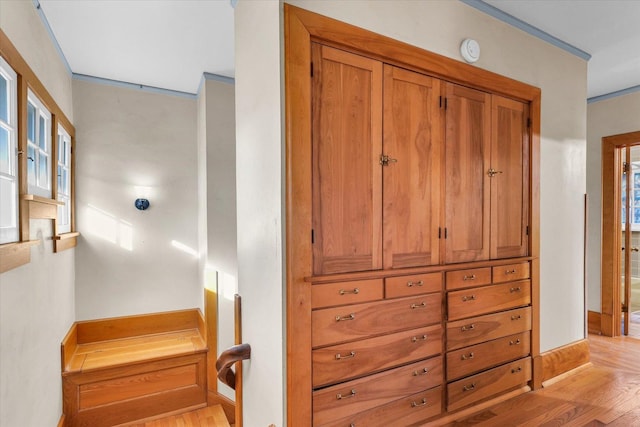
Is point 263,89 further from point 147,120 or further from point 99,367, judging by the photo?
point 99,367

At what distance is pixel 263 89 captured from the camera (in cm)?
166

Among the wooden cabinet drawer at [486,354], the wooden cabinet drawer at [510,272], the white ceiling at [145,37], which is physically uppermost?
the white ceiling at [145,37]

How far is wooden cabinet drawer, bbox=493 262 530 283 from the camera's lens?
2242 mm

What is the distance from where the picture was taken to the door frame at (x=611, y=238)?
11.9 ft

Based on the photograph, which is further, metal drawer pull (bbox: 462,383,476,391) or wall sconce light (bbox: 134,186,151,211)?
wall sconce light (bbox: 134,186,151,211)

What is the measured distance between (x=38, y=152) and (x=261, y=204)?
6.02 ft

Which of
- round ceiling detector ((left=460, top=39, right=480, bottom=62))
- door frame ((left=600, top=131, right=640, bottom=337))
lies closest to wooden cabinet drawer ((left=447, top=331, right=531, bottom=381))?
round ceiling detector ((left=460, top=39, right=480, bottom=62))

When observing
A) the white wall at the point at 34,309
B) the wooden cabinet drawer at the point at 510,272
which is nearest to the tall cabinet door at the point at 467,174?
the wooden cabinet drawer at the point at 510,272

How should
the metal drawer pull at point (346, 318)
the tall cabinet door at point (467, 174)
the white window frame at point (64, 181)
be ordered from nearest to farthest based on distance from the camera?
1. the metal drawer pull at point (346, 318)
2. the tall cabinet door at point (467, 174)
3. the white window frame at point (64, 181)

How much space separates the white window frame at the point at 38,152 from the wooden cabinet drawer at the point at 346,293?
6.33 feet

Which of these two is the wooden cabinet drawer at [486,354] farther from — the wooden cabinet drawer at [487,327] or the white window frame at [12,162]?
the white window frame at [12,162]

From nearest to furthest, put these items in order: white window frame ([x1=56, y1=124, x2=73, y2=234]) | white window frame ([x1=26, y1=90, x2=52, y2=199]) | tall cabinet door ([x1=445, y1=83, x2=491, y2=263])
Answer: tall cabinet door ([x1=445, y1=83, x2=491, y2=263]) → white window frame ([x1=26, y1=90, x2=52, y2=199]) → white window frame ([x1=56, y1=124, x2=73, y2=234])

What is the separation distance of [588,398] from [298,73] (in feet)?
9.05

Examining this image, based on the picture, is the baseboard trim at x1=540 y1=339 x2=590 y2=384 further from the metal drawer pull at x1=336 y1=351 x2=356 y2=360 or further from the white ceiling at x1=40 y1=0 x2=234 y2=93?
the white ceiling at x1=40 y1=0 x2=234 y2=93
